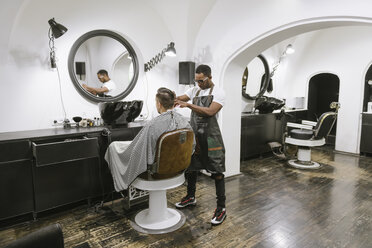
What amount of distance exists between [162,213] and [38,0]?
254 centimetres

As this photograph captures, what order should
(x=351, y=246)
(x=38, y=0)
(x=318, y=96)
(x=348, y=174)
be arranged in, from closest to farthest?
(x=351, y=246) → (x=38, y=0) → (x=348, y=174) → (x=318, y=96)

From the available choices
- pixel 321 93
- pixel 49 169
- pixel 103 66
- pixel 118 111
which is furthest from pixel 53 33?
pixel 321 93

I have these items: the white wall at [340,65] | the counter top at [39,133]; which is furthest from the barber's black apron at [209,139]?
the white wall at [340,65]

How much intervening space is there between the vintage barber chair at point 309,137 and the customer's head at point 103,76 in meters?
3.20

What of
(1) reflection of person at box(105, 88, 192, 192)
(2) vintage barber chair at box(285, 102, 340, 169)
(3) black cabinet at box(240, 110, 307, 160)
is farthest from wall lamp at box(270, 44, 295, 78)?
(1) reflection of person at box(105, 88, 192, 192)

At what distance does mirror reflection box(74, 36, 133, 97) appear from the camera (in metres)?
3.13

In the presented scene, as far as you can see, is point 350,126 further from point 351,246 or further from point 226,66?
point 351,246

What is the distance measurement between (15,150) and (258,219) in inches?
95.3

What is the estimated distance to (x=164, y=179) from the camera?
2289 millimetres

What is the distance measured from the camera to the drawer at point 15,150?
2310mm

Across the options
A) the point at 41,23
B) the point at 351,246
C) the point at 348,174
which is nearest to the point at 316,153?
the point at 348,174

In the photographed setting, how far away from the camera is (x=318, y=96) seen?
6.73 m

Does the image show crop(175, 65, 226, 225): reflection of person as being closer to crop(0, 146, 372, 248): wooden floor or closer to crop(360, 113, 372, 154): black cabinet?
crop(0, 146, 372, 248): wooden floor

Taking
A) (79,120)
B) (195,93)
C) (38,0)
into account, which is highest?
(38,0)
